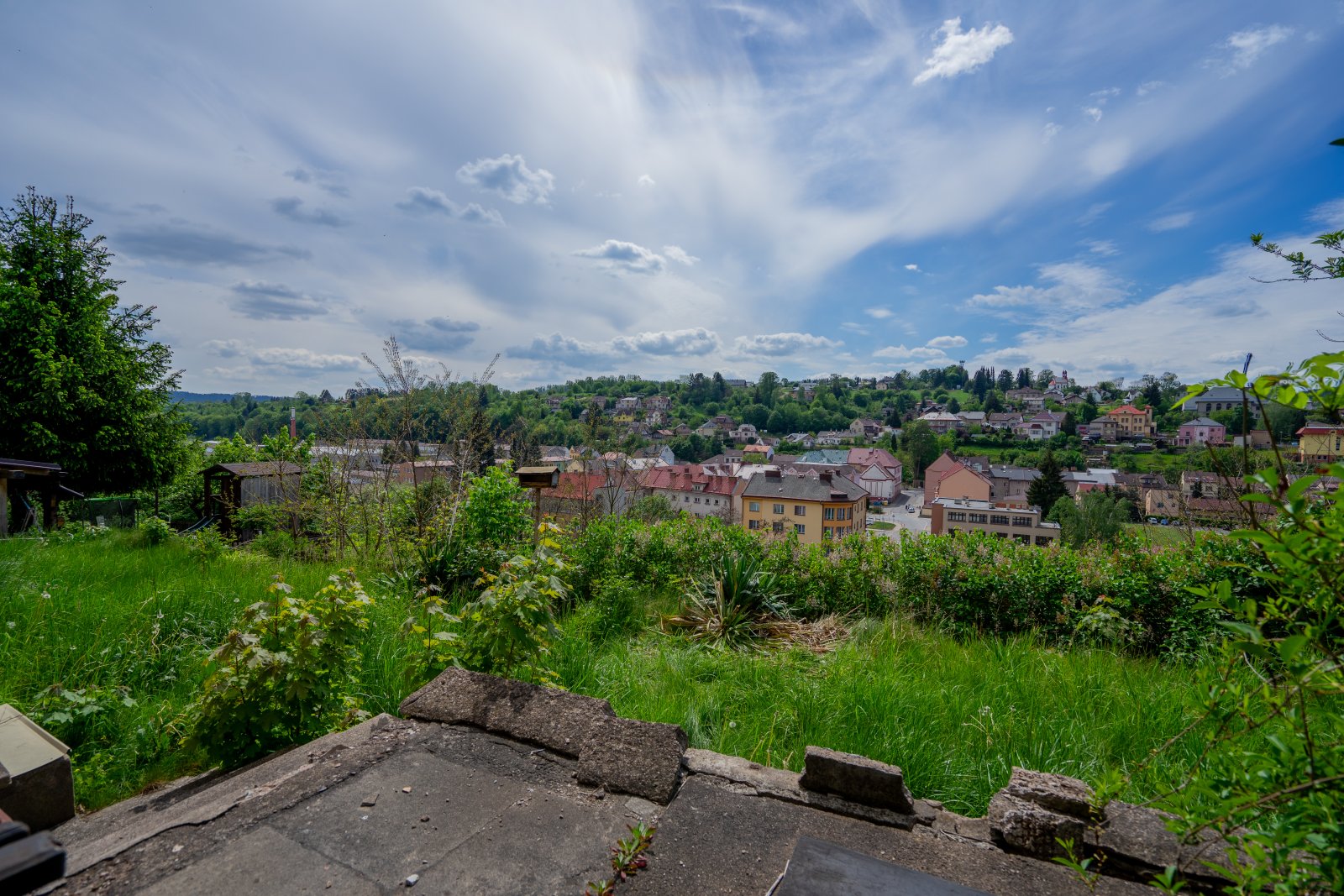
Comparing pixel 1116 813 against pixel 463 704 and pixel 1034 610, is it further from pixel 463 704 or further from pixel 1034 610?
pixel 1034 610

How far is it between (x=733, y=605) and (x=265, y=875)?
4.21 meters

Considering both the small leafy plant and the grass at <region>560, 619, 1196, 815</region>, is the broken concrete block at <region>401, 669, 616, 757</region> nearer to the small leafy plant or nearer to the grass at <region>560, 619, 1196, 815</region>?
the small leafy plant

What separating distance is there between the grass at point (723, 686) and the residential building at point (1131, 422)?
6537 cm

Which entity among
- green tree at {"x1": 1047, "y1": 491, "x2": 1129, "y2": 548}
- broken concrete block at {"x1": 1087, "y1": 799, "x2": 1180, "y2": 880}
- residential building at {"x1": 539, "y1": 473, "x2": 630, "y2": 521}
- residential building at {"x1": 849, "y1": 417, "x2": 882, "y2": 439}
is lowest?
green tree at {"x1": 1047, "y1": 491, "x2": 1129, "y2": 548}

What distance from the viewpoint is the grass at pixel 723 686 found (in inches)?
102

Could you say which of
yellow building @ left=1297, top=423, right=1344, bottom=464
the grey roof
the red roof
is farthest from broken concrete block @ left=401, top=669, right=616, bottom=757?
the red roof

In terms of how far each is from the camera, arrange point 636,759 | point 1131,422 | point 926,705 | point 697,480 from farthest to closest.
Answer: point 1131,422 → point 697,480 → point 926,705 → point 636,759

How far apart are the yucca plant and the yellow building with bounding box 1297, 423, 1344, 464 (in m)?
4.14

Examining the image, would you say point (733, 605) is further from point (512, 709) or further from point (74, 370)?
point (74, 370)

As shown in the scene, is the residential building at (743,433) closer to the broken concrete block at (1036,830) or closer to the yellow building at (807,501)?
the yellow building at (807,501)

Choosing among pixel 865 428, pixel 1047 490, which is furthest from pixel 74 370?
pixel 865 428

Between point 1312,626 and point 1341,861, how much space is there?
330 mm

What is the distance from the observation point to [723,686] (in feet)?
11.3

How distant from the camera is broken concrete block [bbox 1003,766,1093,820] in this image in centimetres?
171
